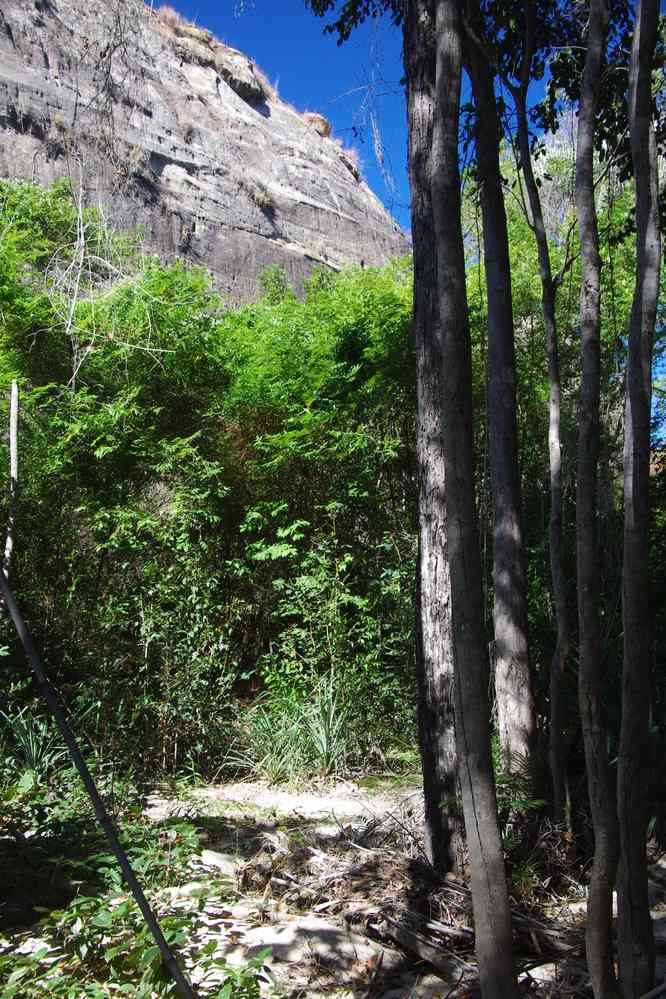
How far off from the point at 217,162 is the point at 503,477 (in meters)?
13.8

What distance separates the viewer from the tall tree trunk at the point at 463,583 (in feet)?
5.57

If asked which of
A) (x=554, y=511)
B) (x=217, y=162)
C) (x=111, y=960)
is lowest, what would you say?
(x=111, y=960)

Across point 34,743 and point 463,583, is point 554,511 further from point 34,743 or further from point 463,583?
point 34,743

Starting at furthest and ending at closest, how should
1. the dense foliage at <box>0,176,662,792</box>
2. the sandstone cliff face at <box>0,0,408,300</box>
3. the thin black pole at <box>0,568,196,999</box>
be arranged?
the sandstone cliff face at <box>0,0,408,300</box>, the dense foliage at <box>0,176,662,792</box>, the thin black pole at <box>0,568,196,999</box>

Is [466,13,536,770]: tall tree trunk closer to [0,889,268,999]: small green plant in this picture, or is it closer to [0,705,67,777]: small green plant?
[0,889,268,999]: small green plant

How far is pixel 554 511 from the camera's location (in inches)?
132

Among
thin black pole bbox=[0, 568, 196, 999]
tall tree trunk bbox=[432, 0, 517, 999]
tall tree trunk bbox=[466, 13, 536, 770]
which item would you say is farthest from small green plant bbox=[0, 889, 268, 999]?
tall tree trunk bbox=[466, 13, 536, 770]

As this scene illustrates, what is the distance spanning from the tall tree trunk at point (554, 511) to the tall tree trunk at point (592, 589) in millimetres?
1170

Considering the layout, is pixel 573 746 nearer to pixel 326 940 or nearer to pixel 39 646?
pixel 326 940

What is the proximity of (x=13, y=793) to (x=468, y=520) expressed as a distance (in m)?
3.35

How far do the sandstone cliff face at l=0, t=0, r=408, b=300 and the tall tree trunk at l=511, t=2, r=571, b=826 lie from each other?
5020mm

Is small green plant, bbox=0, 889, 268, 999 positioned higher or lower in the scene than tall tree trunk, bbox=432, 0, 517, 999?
lower

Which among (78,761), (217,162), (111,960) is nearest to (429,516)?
(111,960)

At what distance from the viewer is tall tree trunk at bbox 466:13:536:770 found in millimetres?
4082
